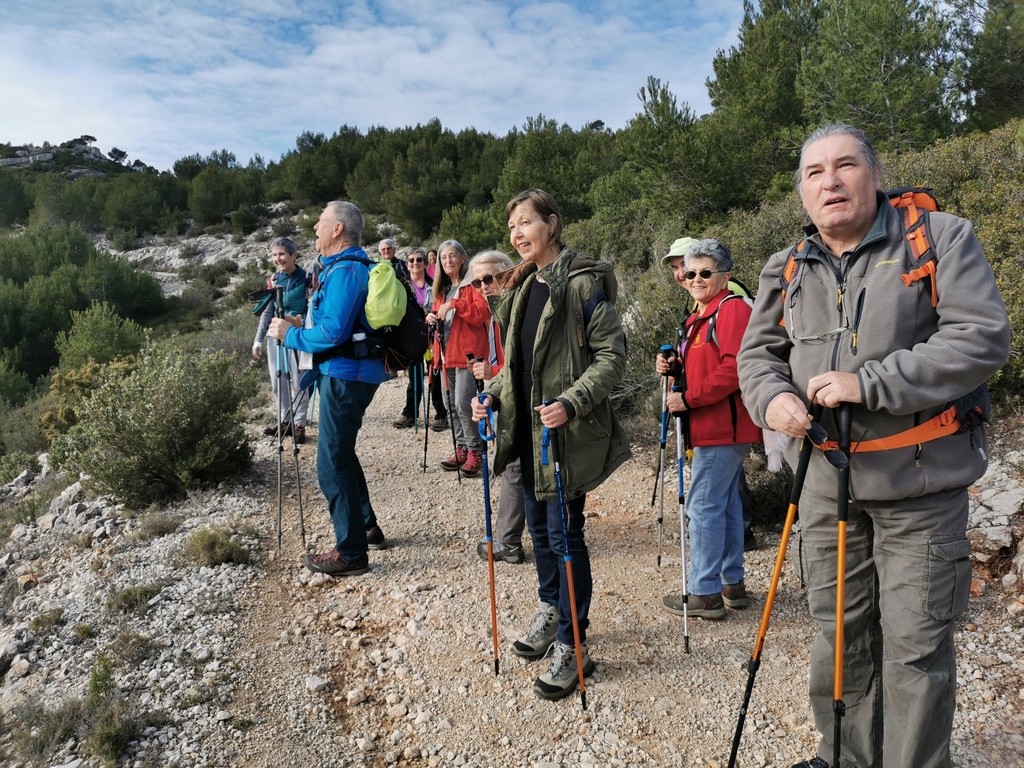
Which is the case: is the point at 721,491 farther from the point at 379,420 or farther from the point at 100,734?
the point at 379,420

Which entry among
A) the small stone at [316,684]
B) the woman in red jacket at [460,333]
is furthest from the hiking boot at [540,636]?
the woman in red jacket at [460,333]

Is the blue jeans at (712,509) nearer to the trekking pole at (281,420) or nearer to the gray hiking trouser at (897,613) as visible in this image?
the gray hiking trouser at (897,613)

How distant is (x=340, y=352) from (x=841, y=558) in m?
3.04

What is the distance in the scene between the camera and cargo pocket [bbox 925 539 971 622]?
1.85 m

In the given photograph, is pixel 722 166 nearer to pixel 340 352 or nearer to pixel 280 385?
pixel 280 385

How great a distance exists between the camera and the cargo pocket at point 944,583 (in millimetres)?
1851

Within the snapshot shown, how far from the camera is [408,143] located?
31578 mm

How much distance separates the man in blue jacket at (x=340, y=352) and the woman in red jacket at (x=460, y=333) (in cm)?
172

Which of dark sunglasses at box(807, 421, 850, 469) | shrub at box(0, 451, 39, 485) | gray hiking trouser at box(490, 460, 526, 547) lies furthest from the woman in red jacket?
shrub at box(0, 451, 39, 485)

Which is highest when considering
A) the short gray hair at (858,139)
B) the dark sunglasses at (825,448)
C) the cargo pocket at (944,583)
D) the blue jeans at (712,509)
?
the short gray hair at (858,139)

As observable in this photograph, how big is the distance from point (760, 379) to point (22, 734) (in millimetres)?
3652

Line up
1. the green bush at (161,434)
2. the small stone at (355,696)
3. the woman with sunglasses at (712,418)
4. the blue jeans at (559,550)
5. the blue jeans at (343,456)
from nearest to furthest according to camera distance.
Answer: the blue jeans at (559,550) < the small stone at (355,696) < the woman with sunglasses at (712,418) < the blue jeans at (343,456) < the green bush at (161,434)

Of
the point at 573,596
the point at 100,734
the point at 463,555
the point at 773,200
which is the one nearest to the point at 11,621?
the point at 100,734

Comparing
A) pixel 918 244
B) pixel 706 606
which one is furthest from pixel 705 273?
pixel 706 606
